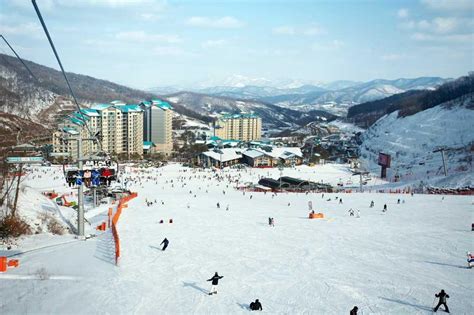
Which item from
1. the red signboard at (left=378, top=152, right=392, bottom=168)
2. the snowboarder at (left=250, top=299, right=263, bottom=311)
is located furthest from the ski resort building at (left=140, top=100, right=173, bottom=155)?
the snowboarder at (left=250, top=299, right=263, bottom=311)

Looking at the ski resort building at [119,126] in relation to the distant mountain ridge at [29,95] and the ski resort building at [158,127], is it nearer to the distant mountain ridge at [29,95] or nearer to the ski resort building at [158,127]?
the distant mountain ridge at [29,95]

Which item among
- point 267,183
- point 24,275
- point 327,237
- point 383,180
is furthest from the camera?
point 383,180

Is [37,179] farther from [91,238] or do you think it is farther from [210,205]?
[91,238]

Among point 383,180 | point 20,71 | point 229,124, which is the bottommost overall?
point 383,180

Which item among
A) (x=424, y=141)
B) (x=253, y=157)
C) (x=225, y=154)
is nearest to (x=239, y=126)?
(x=225, y=154)

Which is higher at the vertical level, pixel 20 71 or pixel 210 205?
pixel 20 71

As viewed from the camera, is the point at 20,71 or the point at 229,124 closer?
the point at 20,71

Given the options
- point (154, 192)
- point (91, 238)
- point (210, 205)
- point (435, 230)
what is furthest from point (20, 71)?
point (435, 230)
